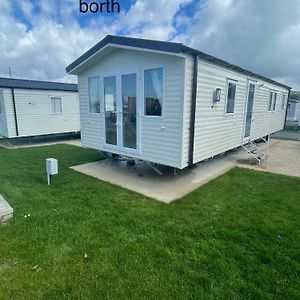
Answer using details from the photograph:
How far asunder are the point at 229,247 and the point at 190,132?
2.69 meters

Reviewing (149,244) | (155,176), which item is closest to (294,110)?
(155,176)

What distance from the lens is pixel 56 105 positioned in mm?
12836

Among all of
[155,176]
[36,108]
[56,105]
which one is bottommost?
[155,176]

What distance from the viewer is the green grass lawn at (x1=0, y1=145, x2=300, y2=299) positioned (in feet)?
7.81

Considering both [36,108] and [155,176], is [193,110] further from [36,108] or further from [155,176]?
[36,108]

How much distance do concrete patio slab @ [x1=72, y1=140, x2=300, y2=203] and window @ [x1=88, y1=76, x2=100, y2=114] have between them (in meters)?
1.65

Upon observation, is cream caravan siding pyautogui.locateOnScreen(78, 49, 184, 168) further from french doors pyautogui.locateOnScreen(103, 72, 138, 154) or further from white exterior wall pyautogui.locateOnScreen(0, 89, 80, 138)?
white exterior wall pyautogui.locateOnScreen(0, 89, 80, 138)

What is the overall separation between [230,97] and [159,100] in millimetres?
2755

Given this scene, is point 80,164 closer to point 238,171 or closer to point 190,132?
point 190,132

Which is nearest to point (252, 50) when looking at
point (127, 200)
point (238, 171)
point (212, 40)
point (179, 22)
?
point (212, 40)

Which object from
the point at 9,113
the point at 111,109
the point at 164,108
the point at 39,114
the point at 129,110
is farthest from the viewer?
the point at 39,114

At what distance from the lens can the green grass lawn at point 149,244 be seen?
7.81 ft

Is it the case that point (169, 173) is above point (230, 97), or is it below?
below

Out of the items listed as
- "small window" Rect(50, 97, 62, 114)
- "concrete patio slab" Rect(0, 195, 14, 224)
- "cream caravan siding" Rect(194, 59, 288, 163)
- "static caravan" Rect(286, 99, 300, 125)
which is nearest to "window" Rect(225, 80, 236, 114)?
"cream caravan siding" Rect(194, 59, 288, 163)
